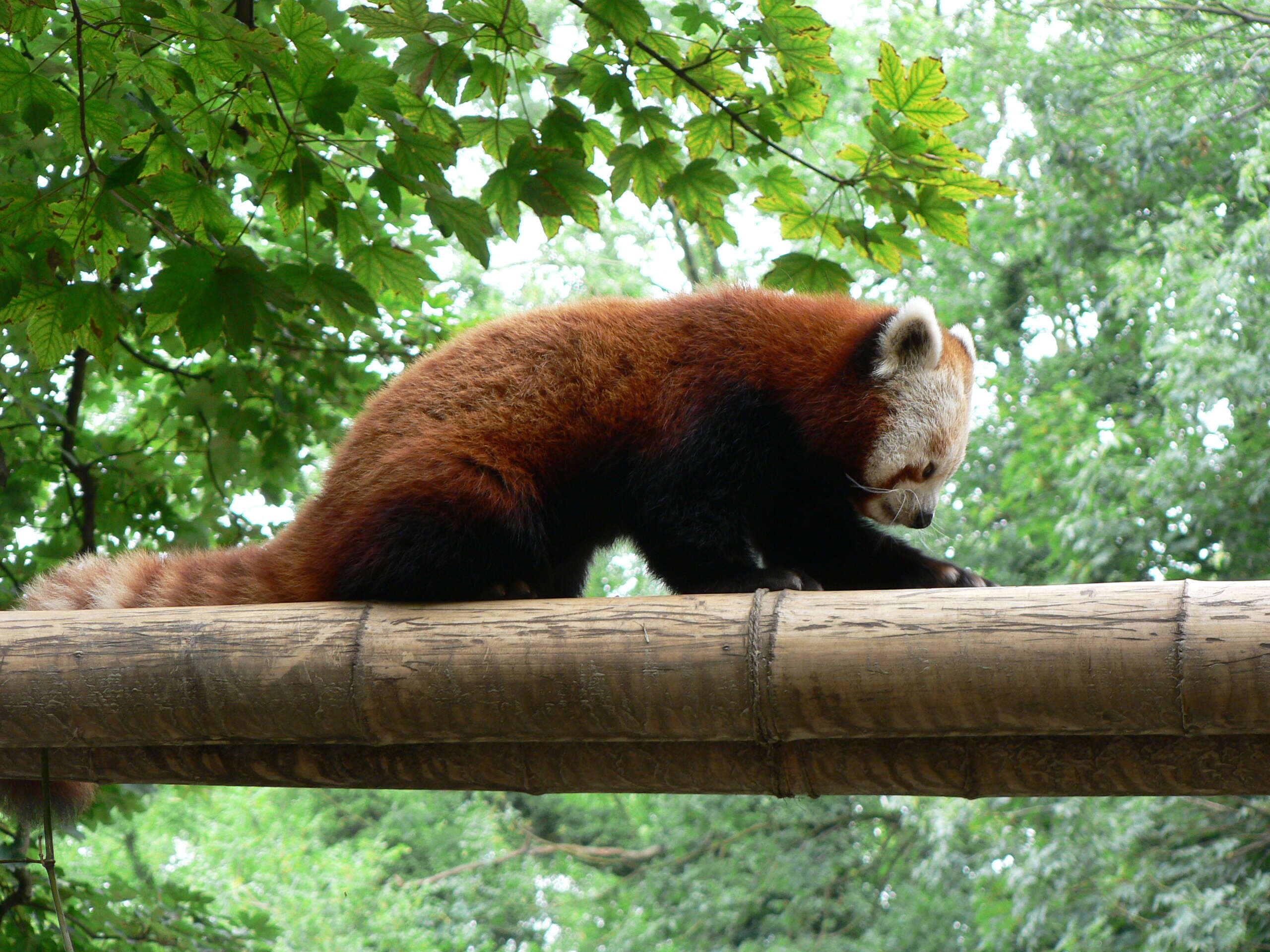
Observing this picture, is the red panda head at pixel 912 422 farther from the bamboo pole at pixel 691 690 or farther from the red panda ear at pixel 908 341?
the bamboo pole at pixel 691 690

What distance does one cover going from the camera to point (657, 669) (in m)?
1.56

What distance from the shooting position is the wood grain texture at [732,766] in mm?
1572

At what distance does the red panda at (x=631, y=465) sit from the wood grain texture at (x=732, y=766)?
27 centimetres

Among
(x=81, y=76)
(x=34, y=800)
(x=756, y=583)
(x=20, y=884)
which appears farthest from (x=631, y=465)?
(x=20, y=884)

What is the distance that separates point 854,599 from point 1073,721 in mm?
312

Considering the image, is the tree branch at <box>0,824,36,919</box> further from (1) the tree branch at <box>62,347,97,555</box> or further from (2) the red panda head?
(2) the red panda head

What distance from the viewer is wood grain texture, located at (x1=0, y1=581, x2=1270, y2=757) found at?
4.64 feet

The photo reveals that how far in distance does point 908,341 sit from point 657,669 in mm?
1019

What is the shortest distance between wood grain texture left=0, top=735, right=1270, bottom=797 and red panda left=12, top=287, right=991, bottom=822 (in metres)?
0.27

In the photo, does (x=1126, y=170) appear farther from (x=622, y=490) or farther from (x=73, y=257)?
(x=73, y=257)

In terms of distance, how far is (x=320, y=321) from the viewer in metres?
2.87

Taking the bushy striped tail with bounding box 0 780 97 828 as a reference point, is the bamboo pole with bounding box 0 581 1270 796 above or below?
above

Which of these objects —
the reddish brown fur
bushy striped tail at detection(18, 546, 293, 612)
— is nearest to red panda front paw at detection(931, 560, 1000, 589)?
the reddish brown fur

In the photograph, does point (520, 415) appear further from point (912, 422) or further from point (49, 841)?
point (49, 841)
